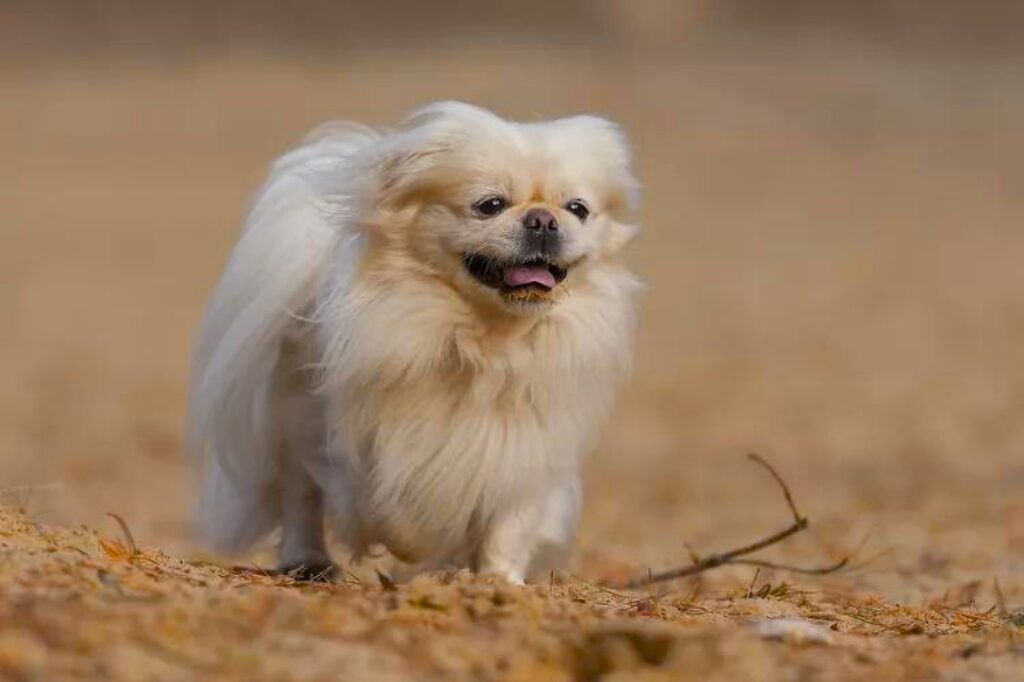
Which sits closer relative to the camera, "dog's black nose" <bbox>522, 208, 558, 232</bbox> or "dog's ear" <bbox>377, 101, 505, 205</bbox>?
"dog's black nose" <bbox>522, 208, 558, 232</bbox>

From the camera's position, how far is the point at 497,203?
538 centimetres

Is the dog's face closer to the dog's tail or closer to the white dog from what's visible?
the white dog

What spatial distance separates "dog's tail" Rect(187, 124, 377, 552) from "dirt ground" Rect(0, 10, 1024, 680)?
Result: 0.50 metres

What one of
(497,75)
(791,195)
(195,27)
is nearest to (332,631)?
(791,195)

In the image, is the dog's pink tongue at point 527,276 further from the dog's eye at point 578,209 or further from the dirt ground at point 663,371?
the dirt ground at point 663,371

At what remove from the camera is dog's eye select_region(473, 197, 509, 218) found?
537cm

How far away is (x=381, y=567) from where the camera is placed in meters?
6.77

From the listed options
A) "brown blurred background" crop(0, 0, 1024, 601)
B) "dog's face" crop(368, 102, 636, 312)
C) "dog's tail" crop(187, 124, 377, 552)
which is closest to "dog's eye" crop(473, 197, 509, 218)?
"dog's face" crop(368, 102, 636, 312)

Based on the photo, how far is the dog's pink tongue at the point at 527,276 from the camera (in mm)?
5336

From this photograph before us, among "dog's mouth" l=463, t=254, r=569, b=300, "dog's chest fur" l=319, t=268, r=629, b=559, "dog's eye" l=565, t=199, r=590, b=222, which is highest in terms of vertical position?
"dog's eye" l=565, t=199, r=590, b=222

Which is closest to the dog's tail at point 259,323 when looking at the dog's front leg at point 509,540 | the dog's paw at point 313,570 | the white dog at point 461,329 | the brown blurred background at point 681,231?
the white dog at point 461,329

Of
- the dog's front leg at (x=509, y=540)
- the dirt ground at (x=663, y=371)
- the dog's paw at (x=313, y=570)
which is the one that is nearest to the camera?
the dirt ground at (x=663, y=371)

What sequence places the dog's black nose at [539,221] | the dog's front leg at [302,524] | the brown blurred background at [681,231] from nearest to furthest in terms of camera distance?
the dog's black nose at [539,221] < the dog's front leg at [302,524] < the brown blurred background at [681,231]

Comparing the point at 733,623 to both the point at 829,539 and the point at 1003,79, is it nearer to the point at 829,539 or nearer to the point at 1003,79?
the point at 829,539
